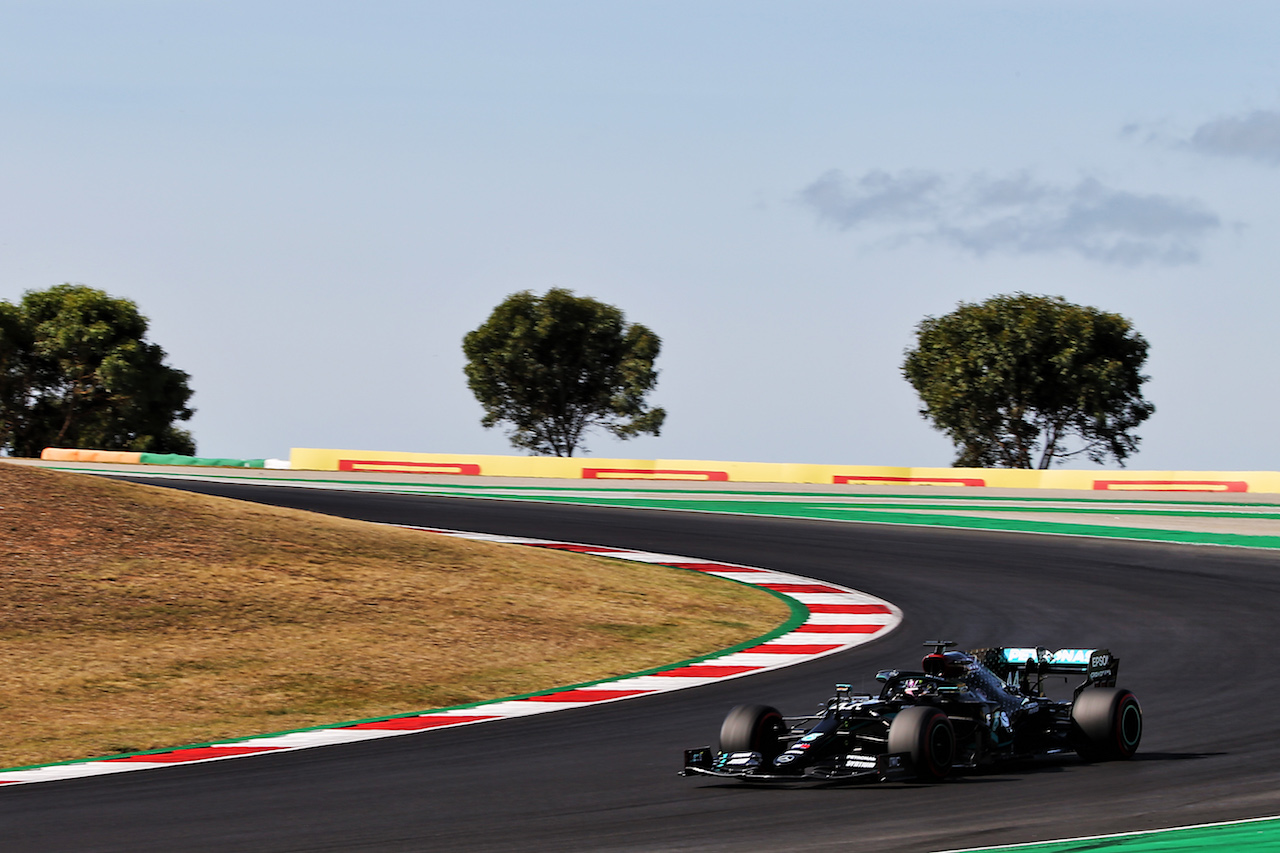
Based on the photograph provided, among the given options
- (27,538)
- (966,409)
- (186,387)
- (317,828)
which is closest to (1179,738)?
(317,828)

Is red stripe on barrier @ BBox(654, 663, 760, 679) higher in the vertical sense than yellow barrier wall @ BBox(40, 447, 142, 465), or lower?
lower

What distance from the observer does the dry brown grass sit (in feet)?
42.4

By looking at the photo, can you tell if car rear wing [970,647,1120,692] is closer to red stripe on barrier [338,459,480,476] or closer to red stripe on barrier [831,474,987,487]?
red stripe on barrier [831,474,987,487]

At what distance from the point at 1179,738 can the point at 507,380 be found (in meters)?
62.6

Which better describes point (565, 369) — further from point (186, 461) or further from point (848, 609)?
point (848, 609)

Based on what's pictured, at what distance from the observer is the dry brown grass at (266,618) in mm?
12938

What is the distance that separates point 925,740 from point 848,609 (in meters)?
9.94

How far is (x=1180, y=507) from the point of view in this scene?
35812mm

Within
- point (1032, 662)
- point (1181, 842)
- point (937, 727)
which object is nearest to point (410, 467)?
point (1032, 662)

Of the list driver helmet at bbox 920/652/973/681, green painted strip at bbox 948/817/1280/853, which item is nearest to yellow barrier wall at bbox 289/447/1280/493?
driver helmet at bbox 920/652/973/681

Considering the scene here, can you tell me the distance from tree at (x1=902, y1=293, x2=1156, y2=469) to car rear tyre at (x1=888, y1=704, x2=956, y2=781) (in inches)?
2194

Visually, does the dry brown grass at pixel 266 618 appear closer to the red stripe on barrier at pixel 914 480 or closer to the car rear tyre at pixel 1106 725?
the car rear tyre at pixel 1106 725

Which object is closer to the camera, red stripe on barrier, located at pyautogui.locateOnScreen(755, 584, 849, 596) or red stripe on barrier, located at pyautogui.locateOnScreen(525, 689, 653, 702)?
red stripe on barrier, located at pyautogui.locateOnScreen(525, 689, 653, 702)

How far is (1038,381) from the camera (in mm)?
62969
